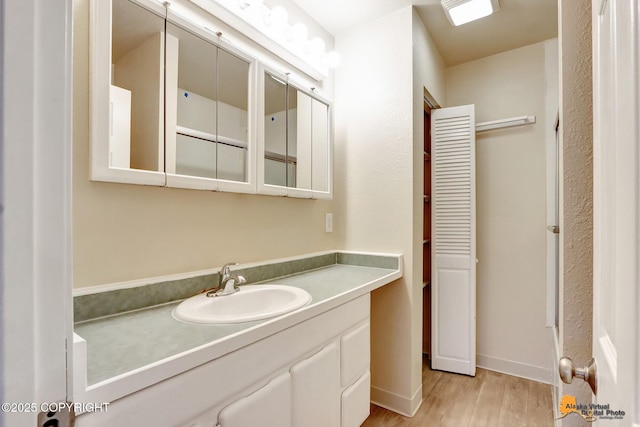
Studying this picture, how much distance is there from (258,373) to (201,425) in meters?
0.19

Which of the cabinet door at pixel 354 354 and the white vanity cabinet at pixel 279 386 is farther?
the cabinet door at pixel 354 354

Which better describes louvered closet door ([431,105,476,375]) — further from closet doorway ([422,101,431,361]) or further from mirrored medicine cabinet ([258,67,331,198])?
mirrored medicine cabinet ([258,67,331,198])

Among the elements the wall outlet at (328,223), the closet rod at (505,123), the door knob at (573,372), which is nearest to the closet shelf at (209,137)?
the wall outlet at (328,223)

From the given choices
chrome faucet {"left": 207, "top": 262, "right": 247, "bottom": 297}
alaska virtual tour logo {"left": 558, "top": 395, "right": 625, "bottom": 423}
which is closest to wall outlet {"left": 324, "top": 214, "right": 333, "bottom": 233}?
chrome faucet {"left": 207, "top": 262, "right": 247, "bottom": 297}

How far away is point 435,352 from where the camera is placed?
2.37 meters

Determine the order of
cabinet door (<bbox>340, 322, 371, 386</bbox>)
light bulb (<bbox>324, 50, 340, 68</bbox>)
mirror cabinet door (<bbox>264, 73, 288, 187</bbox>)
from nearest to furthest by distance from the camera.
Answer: cabinet door (<bbox>340, 322, 371, 386</bbox>), mirror cabinet door (<bbox>264, 73, 288, 187</bbox>), light bulb (<bbox>324, 50, 340, 68</bbox>)

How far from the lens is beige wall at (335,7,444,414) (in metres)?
1.90

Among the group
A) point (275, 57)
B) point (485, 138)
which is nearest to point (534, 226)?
point (485, 138)

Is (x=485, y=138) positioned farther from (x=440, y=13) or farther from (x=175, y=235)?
(x=175, y=235)

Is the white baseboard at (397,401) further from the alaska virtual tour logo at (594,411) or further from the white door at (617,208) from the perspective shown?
the white door at (617,208)

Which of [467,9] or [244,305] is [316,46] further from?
[244,305]

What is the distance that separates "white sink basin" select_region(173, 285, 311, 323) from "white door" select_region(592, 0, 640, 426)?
797mm

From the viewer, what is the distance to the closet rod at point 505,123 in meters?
2.26

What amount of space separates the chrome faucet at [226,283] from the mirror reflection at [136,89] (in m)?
0.48
